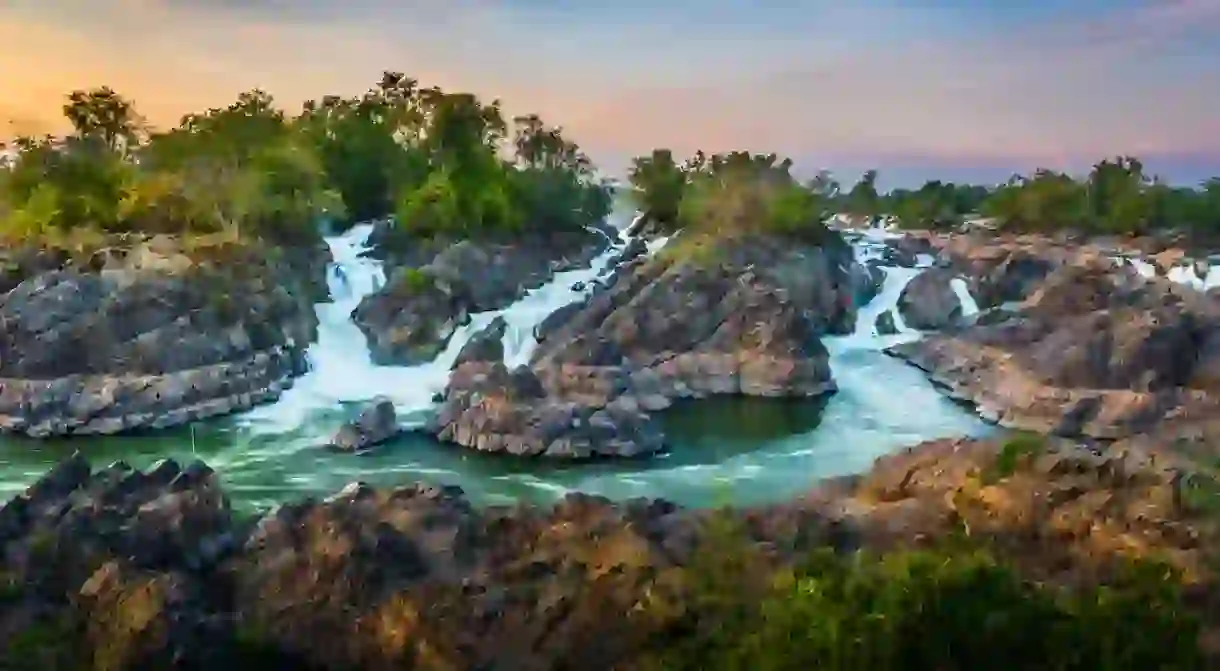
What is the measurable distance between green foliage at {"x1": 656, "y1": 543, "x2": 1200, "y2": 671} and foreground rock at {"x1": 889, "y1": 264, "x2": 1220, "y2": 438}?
13711 millimetres

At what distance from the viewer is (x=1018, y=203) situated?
5144 cm

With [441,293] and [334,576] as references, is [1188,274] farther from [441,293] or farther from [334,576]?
[334,576]

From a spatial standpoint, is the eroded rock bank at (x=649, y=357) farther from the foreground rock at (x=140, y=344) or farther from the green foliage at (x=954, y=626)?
the green foliage at (x=954, y=626)

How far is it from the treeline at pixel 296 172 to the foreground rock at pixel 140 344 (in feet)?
16.0

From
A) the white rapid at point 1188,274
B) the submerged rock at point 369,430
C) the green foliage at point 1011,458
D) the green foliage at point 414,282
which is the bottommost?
the submerged rock at point 369,430

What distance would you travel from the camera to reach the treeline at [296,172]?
1270 inches

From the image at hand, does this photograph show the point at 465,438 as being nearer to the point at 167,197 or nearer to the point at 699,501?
the point at 699,501

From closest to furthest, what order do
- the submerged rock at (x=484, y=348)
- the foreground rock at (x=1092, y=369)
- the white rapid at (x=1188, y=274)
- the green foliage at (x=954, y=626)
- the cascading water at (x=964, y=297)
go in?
the green foliage at (x=954, y=626), the foreground rock at (x=1092, y=369), the submerged rock at (x=484, y=348), the cascading water at (x=964, y=297), the white rapid at (x=1188, y=274)

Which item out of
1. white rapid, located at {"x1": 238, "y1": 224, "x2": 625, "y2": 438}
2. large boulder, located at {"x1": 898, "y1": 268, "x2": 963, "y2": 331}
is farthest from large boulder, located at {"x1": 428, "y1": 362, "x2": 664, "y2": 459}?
large boulder, located at {"x1": 898, "y1": 268, "x2": 963, "y2": 331}

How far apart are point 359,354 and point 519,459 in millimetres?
8721

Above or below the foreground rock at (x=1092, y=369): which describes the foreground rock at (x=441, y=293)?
above

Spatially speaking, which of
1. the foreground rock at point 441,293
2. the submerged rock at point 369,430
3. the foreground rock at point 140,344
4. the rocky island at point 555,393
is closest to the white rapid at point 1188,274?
the rocky island at point 555,393

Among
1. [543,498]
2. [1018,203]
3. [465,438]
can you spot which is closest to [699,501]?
[543,498]

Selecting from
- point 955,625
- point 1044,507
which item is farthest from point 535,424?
point 955,625
